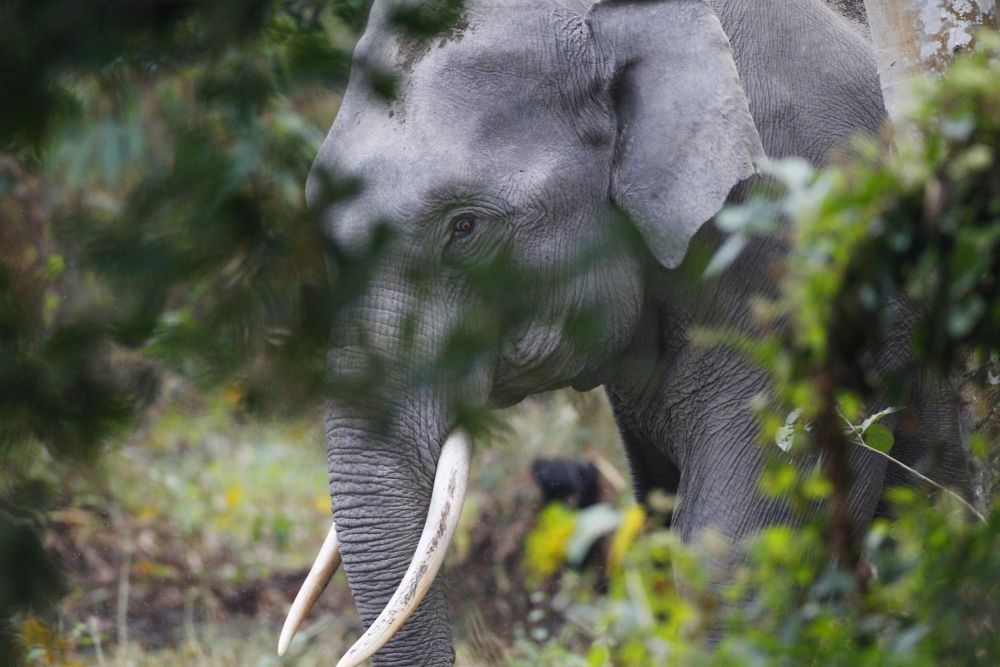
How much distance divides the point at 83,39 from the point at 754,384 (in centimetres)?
313

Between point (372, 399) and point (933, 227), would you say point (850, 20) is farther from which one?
point (372, 399)

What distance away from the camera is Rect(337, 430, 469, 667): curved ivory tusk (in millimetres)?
3564

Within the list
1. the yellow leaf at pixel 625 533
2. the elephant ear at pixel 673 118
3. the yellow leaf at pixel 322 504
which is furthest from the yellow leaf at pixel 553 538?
the yellow leaf at pixel 322 504

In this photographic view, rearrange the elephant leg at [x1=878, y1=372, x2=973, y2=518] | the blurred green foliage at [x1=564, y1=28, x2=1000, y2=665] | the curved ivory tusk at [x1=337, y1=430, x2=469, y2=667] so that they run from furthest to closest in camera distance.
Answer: the elephant leg at [x1=878, y1=372, x2=973, y2=518] → the curved ivory tusk at [x1=337, y1=430, x2=469, y2=667] → the blurred green foliage at [x1=564, y1=28, x2=1000, y2=665]

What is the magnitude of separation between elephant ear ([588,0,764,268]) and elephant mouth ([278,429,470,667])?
79cm

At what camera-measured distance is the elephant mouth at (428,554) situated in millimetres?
3566

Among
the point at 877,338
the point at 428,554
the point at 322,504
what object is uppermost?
the point at 877,338

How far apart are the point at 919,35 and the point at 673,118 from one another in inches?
28.7

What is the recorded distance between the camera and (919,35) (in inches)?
137

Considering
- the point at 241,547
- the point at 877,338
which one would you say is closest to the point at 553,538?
the point at 877,338

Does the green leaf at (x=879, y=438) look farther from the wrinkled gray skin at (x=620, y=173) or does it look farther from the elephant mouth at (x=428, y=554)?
the elephant mouth at (x=428, y=554)

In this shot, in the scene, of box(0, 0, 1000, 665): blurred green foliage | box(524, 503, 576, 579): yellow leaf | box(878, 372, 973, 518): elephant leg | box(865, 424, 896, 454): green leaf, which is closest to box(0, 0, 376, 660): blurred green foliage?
box(0, 0, 1000, 665): blurred green foliage

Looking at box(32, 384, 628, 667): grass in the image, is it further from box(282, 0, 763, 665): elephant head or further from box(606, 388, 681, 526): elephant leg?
box(282, 0, 763, 665): elephant head

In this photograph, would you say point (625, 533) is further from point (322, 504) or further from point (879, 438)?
point (322, 504)
